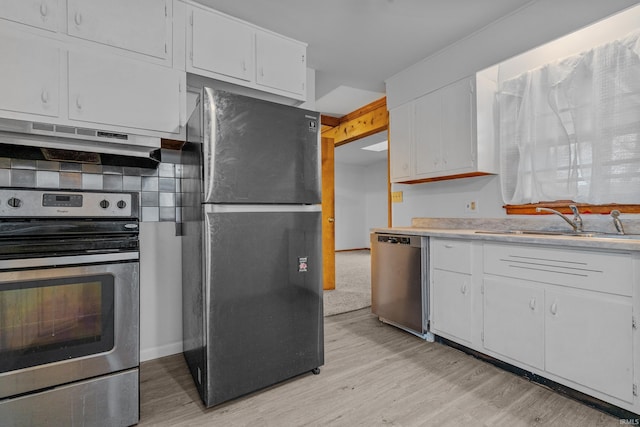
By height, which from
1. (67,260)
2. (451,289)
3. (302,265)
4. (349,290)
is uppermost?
(67,260)

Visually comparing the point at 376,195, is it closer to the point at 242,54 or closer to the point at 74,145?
the point at 242,54

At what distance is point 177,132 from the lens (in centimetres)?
213

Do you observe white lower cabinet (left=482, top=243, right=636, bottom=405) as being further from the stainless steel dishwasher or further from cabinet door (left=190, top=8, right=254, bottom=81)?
cabinet door (left=190, top=8, right=254, bottom=81)

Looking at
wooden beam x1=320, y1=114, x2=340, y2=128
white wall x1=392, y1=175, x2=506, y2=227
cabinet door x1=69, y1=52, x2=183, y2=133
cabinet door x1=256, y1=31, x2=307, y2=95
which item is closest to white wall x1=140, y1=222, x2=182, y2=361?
cabinet door x1=69, y1=52, x2=183, y2=133

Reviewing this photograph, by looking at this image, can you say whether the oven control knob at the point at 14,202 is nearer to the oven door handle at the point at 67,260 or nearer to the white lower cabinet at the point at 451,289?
the oven door handle at the point at 67,260

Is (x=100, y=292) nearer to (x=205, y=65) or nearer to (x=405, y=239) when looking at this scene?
(x=205, y=65)

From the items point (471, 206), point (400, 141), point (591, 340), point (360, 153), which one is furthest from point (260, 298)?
point (360, 153)

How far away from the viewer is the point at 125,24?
1.95 m

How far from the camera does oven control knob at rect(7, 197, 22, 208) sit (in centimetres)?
134

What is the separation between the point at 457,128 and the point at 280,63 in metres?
1.69

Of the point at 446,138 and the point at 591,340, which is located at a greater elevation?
the point at 446,138

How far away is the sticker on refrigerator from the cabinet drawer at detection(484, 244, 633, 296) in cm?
127

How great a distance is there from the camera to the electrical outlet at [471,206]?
9.57 ft

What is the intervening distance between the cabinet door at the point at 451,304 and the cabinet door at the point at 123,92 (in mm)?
2318
